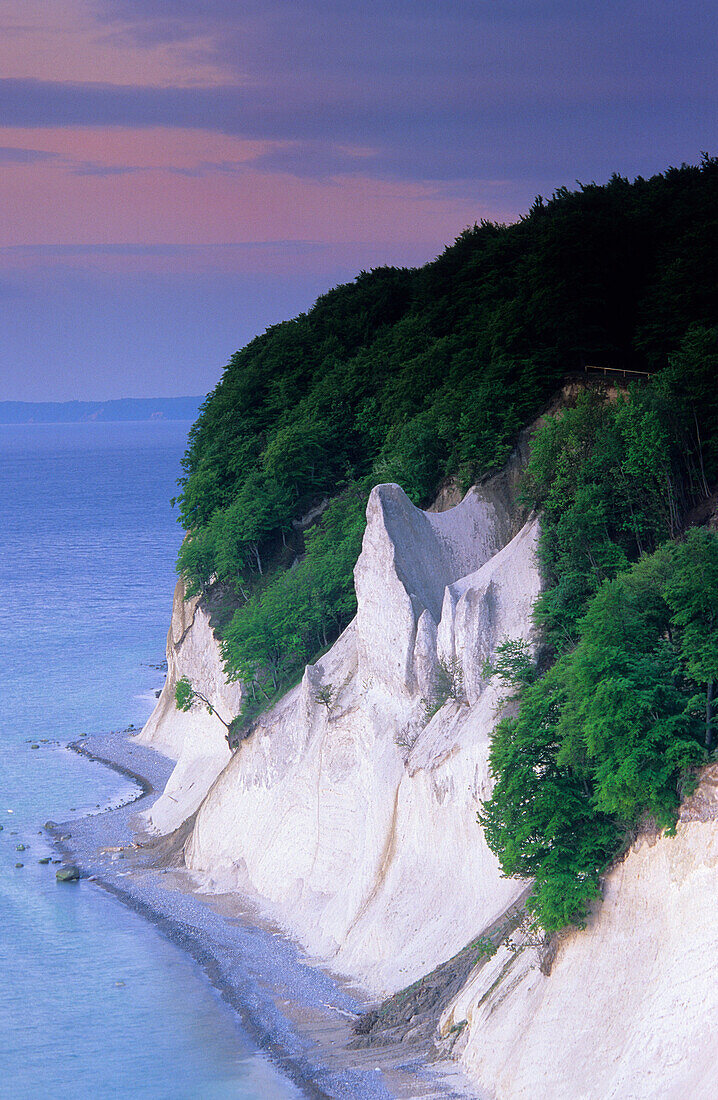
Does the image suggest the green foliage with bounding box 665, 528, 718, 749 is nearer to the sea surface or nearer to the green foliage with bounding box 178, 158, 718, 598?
the green foliage with bounding box 178, 158, 718, 598

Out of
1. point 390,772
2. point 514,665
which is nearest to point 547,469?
point 514,665

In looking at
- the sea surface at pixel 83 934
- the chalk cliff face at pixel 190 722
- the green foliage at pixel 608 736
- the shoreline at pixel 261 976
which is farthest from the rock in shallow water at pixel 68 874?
the green foliage at pixel 608 736

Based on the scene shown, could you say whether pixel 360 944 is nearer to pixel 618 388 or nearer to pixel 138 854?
pixel 138 854

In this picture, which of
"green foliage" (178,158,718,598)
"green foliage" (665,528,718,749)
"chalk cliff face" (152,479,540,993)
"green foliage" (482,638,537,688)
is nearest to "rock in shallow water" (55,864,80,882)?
"chalk cliff face" (152,479,540,993)

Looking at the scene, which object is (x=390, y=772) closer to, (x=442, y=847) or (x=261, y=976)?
(x=442, y=847)

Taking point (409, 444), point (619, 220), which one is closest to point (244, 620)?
point (409, 444)

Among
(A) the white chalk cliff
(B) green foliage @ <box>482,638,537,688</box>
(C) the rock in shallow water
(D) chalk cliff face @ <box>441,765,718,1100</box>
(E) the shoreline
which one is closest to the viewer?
(D) chalk cliff face @ <box>441,765,718,1100</box>
